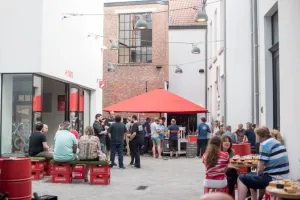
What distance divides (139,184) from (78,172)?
1617 mm

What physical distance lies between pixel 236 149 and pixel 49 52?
24.3 ft

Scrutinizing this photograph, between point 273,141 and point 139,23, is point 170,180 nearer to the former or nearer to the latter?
point 273,141

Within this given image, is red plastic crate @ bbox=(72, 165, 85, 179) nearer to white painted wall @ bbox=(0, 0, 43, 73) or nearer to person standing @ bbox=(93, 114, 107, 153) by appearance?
person standing @ bbox=(93, 114, 107, 153)

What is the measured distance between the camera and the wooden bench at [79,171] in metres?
10.9

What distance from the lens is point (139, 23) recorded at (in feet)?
54.5

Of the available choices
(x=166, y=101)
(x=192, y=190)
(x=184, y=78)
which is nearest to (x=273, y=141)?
(x=192, y=190)

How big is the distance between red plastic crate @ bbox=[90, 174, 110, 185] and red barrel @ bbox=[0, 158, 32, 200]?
11.0 ft

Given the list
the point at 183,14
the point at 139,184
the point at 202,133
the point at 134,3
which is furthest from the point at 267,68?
the point at 183,14

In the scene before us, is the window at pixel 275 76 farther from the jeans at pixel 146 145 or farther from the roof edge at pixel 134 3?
the roof edge at pixel 134 3

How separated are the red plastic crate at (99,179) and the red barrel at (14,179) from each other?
3366 mm

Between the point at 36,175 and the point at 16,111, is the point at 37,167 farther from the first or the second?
the point at 16,111

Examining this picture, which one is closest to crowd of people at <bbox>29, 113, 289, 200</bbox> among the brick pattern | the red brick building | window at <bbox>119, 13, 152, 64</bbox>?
the red brick building

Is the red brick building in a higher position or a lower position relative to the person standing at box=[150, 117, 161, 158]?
higher

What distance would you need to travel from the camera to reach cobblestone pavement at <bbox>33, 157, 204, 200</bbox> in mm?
9344
